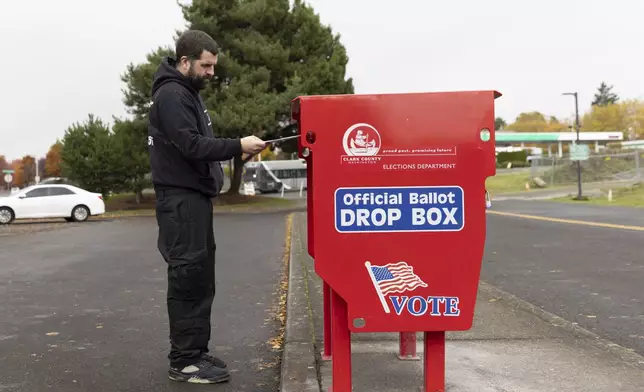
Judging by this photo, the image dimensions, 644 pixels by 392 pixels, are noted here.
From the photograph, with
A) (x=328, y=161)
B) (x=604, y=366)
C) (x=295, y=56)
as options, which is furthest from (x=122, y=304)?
(x=295, y=56)

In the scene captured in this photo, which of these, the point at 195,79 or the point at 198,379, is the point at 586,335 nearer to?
the point at 198,379

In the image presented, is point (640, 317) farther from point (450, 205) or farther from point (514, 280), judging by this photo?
point (450, 205)

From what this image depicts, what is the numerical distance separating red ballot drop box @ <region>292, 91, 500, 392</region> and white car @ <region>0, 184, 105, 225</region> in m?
20.7

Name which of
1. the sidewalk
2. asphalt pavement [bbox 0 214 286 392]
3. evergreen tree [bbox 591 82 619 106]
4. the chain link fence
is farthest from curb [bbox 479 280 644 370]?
evergreen tree [bbox 591 82 619 106]

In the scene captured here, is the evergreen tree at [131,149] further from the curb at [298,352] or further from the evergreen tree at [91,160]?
the curb at [298,352]

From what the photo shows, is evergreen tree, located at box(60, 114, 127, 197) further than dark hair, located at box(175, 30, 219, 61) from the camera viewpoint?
Yes

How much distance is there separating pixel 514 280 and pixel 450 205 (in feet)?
15.7

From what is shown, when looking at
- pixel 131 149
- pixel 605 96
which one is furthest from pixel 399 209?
pixel 605 96

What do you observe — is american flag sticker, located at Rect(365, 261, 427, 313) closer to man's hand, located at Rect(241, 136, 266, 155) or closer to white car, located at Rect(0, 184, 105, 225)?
man's hand, located at Rect(241, 136, 266, 155)

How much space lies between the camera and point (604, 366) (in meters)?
3.63

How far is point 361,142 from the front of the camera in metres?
2.87

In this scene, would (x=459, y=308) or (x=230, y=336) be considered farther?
(x=230, y=336)

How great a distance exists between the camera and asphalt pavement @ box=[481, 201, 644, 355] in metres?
5.30

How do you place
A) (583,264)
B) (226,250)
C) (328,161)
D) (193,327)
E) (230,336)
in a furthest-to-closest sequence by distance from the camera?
(226,250), (583,264), (230,336), (193,327), (328,161)
